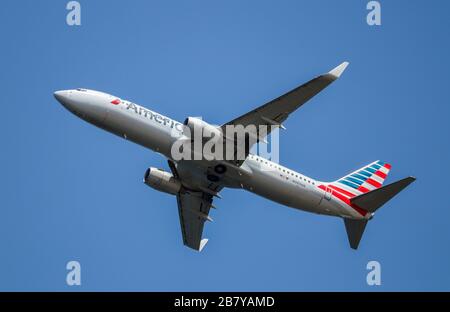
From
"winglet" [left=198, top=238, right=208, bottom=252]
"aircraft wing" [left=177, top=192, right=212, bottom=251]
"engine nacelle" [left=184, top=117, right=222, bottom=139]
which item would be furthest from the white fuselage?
"winglet" [left=198, top=238, right=208, bottom=252]

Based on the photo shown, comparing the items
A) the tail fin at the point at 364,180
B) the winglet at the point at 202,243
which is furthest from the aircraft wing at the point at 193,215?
the tail fin at the point at 364,180

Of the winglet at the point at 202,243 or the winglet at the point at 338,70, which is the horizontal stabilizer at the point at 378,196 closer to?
the winglet at the point at 338,70

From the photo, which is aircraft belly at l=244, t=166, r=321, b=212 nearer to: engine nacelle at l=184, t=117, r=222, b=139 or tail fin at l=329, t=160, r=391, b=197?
tail fin at l=329, t=160, r=391, b=197

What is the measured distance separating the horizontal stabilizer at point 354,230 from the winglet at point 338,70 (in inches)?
548

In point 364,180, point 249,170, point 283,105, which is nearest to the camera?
point 283,105

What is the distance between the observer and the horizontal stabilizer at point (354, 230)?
60.1m

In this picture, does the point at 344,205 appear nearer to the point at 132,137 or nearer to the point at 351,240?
the point at 351,240

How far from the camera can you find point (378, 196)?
5809 centimetres

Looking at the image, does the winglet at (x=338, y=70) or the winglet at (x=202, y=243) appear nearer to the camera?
the winglet at (x=338, y=70)

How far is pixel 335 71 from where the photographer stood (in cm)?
5078

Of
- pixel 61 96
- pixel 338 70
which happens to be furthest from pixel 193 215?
pixel 338 70

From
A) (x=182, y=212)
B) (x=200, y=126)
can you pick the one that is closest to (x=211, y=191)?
(x=182, y=212)

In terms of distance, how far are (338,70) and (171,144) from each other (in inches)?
512

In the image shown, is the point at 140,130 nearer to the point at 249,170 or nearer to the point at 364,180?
the point at 249,170
